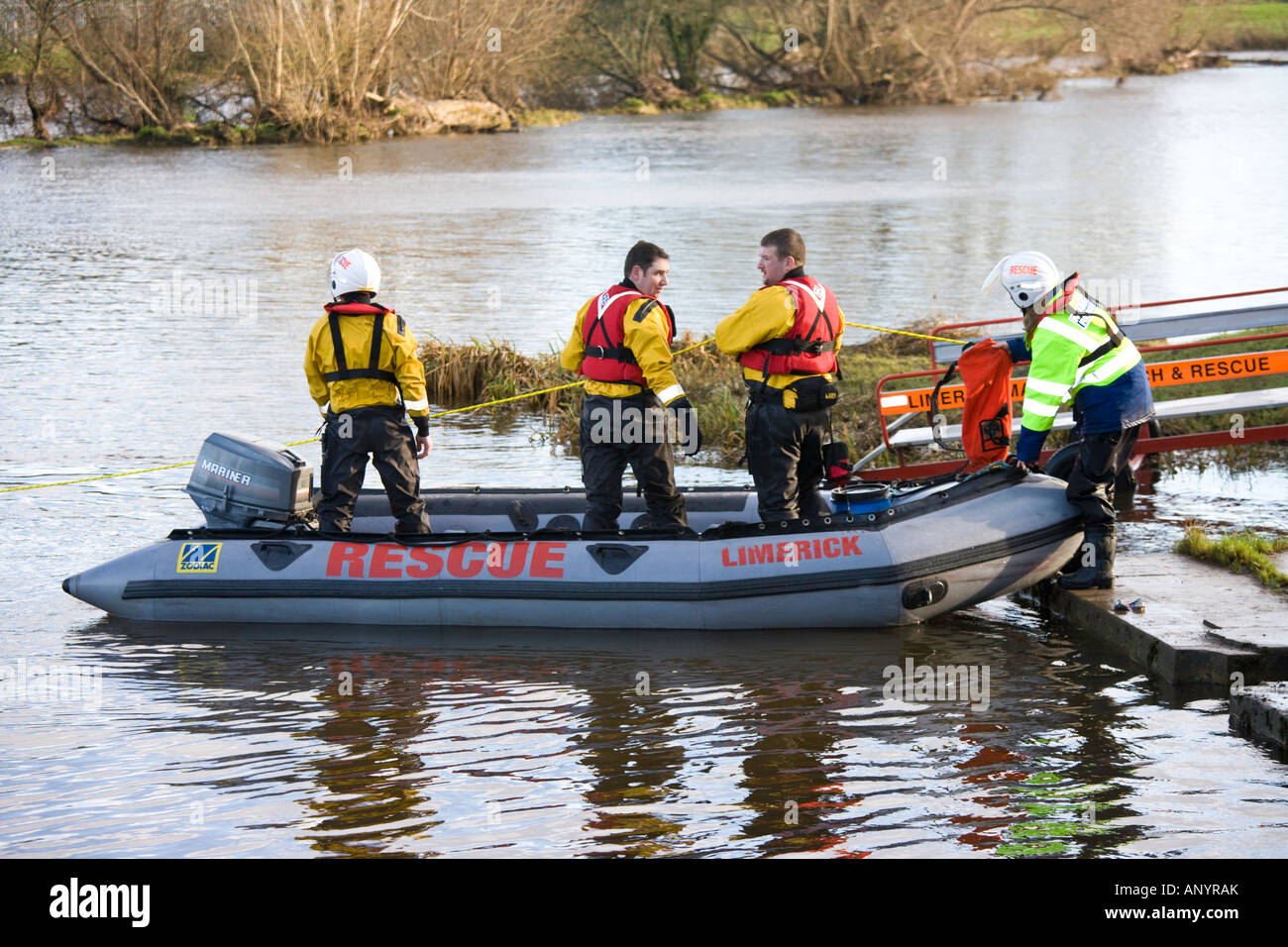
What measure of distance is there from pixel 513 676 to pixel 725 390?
15.8 ft

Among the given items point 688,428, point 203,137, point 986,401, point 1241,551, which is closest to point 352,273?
point 688,428

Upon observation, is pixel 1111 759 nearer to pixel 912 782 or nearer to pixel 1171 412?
pixel 912 782

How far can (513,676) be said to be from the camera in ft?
22.3

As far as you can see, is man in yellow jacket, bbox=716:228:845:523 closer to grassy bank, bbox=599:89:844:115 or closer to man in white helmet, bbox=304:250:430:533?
man in white helmet, bbox=304:250:430:533

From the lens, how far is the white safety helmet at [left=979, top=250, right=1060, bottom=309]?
269 inches

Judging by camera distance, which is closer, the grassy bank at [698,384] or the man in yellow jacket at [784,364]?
the man in yellow jacket at [784,364]

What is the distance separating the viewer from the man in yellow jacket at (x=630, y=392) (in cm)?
695

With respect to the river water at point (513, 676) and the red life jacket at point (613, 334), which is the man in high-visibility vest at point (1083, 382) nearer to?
the river water at point (513, 676)

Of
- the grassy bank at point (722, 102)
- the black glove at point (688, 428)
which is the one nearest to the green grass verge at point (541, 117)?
the grassy bank at point (722, 102)

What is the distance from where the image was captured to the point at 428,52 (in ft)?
139

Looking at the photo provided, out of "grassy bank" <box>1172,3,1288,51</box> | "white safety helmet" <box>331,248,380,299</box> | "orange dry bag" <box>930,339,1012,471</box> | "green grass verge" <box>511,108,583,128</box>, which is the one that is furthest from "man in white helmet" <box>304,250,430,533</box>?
"grassy bank" <box>1172,3,1288,51</box>

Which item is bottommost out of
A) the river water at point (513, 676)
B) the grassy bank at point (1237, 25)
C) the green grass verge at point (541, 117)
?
the river water at point (513, 676)

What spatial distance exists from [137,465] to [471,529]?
13.5ft

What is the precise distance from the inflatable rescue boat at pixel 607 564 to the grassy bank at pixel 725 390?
2579mm
